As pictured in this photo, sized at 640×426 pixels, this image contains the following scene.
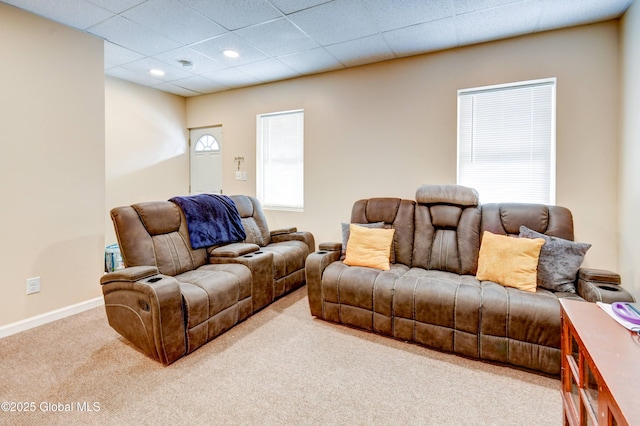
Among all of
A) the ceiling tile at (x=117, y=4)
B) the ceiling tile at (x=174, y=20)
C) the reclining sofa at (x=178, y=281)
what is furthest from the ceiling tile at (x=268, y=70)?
the reclining sofa at (x=178, y=281)

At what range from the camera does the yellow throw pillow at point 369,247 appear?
2756 millimetres

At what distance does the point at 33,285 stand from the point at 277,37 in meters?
3.15

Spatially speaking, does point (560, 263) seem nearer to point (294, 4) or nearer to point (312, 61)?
point (294, 4)

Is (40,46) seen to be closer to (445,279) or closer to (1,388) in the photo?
(1,388)

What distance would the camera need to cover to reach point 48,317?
2779 mm

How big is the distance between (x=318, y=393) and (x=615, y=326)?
1.48 meters

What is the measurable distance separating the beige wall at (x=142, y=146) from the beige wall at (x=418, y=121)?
1.34 feet

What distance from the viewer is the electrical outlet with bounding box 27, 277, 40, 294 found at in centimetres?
267

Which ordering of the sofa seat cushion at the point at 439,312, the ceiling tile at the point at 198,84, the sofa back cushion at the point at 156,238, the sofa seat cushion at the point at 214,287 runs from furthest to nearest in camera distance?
1. the ceiling tile at the point at 198,84
2. the sofa back cushion at the point at 156,238
3. the sofa seat cushion at the point at 214,287
4. the sofa seat cushion at the point at 439,312

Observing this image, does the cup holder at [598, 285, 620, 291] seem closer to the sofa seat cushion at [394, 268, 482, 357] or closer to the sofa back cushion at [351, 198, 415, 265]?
the sofa seat cushion at [394, 268, 482, 357]

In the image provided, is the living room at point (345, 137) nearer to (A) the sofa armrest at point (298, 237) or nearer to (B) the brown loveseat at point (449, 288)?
(A) the sofa armrest at point (298, 237)

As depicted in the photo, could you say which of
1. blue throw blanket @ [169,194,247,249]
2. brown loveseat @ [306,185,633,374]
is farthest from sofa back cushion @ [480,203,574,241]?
blue throw blanket @ [169,194,247,249]

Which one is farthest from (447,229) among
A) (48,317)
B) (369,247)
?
(48,317)

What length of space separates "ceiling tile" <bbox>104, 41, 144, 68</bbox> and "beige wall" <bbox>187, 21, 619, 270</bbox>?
4.66 ft
